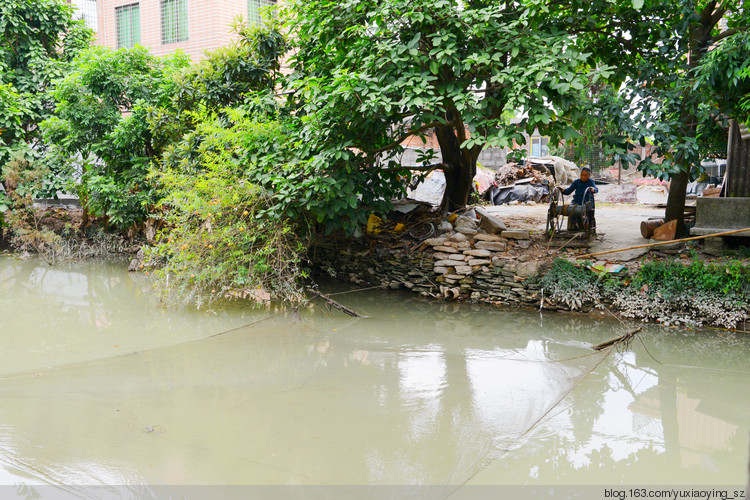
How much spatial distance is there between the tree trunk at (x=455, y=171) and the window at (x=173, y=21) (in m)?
10.8

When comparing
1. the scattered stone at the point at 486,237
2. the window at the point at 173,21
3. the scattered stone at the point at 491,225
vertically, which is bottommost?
→ the scattered stone at the point at 486,237

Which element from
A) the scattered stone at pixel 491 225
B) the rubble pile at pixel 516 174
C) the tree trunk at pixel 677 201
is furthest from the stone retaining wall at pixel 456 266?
the rubble pile at pixel 516 174

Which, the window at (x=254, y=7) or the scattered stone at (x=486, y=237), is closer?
the scattered stone at (x=486, y=237)

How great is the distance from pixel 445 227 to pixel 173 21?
41.4 ft

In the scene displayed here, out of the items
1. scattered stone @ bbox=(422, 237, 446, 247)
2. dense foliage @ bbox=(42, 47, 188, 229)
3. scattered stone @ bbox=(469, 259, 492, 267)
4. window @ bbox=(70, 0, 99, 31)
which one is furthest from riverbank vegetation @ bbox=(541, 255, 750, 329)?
window @ bbox=(70, 0, 99, 31)

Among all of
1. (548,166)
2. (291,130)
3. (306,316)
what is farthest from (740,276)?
(548,166)

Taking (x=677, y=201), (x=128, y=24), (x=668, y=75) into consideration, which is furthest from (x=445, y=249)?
(x=128, y=24)

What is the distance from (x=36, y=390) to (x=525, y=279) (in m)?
6.44

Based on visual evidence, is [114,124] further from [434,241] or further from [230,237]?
[434,241]

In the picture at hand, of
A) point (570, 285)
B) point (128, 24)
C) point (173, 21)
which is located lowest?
point (570, 285)

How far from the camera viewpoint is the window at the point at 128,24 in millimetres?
17898

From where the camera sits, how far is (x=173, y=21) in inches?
679

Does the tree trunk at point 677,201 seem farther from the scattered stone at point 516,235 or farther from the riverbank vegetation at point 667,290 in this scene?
the scattered stone at point 516,235

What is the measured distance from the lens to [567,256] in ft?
27.7
